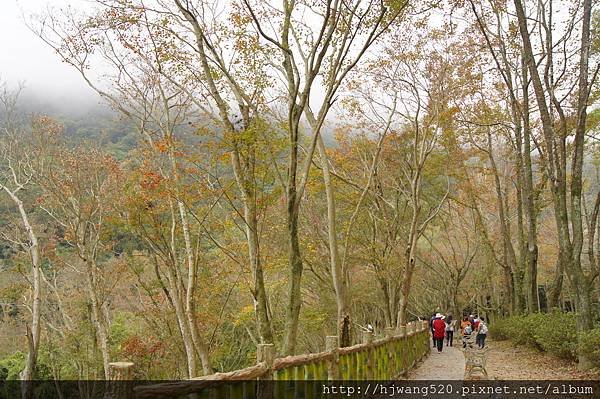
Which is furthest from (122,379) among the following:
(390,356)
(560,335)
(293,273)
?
(560,335)

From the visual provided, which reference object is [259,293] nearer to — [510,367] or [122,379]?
[510,367]

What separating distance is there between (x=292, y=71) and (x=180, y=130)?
6.79m

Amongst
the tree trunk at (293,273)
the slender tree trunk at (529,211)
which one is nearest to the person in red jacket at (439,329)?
the slender tree trunk at (529,211)

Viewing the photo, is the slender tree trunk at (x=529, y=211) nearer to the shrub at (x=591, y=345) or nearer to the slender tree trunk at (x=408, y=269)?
the slender tree trunk at (x=408, y=269)

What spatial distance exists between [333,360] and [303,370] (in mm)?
1022

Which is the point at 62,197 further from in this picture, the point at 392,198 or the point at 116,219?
the point at 392,198

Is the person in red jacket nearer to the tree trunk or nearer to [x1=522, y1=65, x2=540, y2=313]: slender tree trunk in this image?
[x1=522, y1=65, x2=540, y2=313]: slender tree trunk

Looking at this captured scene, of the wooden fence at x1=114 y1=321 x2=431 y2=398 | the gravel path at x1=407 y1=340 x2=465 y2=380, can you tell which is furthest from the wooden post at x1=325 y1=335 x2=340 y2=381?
the gravel path at x1=407 y1=340 x2=465 y2=380

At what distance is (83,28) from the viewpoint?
11.1 meters

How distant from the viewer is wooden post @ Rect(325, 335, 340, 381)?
6.70 m

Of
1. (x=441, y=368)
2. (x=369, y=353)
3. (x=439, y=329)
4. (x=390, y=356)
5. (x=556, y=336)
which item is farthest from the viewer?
(x=439, y=329)

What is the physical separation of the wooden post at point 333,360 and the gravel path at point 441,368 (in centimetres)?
490

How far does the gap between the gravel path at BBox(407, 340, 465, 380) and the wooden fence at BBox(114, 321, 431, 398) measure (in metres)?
0.51

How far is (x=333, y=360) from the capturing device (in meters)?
6.80
